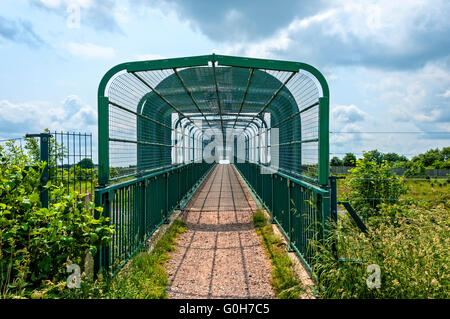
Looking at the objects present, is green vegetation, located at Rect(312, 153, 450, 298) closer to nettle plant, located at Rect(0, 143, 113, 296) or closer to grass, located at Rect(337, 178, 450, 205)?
nettle plant, located at Rect(0, 143, 113, 296)

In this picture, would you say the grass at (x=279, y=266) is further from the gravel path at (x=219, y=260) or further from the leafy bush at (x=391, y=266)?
the leafy bush at (x=391, y=266)

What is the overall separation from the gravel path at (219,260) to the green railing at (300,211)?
1.91 feet

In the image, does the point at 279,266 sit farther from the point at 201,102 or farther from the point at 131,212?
the point at 201,102

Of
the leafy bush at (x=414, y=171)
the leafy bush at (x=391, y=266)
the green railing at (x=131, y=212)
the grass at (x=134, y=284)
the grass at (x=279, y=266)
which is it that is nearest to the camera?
the leafy bush at (x=391, y=266)

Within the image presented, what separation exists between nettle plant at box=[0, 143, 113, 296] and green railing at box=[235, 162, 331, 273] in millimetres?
2349


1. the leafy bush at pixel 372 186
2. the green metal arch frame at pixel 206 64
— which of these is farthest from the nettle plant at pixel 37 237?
the leafy bush at pixel 372 186

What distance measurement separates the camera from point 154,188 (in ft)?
18.2

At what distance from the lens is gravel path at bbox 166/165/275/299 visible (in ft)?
11.6

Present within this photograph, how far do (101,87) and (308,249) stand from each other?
11.4 feet

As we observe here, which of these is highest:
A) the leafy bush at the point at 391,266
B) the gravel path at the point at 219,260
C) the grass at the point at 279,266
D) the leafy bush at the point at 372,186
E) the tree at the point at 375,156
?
the tree at the point at 375,156

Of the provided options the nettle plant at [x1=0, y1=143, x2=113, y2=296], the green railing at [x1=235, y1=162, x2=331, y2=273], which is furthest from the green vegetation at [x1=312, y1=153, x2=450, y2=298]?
the nettle plant at [x1=0, y1=143, x2=113, y2=296]

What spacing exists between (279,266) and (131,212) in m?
2.29

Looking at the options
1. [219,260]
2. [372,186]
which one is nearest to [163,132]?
[219,260]

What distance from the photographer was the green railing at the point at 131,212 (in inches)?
132
